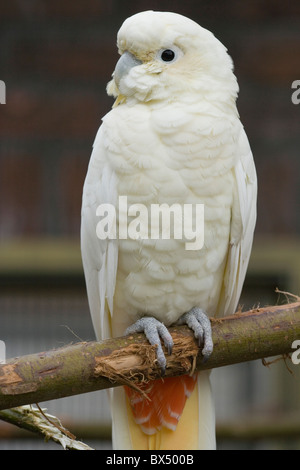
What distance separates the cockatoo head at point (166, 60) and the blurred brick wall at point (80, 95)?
1.15 m

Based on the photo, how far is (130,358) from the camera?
122cm

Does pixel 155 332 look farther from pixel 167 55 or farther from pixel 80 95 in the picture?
pixel 80 95

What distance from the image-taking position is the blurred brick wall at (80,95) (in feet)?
8.11

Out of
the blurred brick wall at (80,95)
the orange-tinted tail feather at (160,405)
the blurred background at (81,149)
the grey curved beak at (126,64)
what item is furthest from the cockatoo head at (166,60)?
the blurred brick wall at (80,95)

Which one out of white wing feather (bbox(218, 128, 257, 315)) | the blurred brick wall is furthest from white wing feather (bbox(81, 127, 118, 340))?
the blurred brick wall

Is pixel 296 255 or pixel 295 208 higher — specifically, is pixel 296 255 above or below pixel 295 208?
below

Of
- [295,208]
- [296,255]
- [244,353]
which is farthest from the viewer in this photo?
[295,208]

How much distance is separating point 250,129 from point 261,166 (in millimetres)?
129

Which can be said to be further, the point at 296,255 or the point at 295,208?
the point at 295,208

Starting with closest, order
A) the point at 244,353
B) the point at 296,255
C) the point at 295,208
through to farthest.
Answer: the point at 244,353 < the point at 296,255 < the point at 295,208

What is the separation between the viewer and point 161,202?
1292mm

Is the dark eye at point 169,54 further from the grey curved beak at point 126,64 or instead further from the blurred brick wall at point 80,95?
the blurred brick wall at point 80,95

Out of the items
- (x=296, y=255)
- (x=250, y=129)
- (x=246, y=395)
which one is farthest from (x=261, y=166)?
(x=246, y=395)

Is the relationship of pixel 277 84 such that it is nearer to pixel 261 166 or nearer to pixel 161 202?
pixel 261 166
